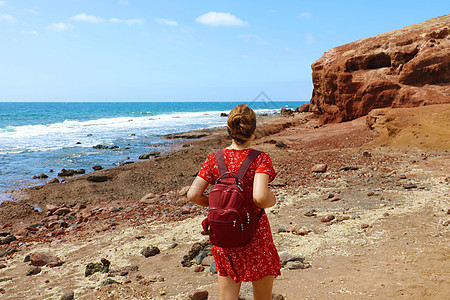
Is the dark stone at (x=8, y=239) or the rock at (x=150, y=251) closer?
the rock at (x=150, y=251)

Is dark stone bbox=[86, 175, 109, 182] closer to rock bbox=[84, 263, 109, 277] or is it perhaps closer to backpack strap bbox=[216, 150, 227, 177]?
rock bbox=[84, 263, 109, 277]

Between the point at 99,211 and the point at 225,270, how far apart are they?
8626 millimetres

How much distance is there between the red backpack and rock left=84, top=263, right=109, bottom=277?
3954 mm

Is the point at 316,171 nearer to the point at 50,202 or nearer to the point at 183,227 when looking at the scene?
the point at 183,227

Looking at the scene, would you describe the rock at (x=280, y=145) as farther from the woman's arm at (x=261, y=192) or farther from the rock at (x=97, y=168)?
the woman's arm at (x=261, y=192)

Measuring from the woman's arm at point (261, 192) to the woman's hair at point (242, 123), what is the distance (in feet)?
1.14

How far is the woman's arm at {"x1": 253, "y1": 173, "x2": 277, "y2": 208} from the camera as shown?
2.46 metres

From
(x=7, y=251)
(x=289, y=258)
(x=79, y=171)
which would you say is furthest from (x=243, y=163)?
(x=79, y=171)

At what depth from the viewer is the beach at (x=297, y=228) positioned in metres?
4.56

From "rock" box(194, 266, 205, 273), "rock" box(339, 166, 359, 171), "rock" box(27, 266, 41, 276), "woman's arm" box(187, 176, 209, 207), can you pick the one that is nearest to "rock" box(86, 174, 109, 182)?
"rock" box(27, 266, 41, 276)

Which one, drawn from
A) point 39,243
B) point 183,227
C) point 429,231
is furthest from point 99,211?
point 429,231

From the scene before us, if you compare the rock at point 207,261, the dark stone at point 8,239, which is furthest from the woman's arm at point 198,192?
the dark stone at point 8,239

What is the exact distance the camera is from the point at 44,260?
6484 millimetres

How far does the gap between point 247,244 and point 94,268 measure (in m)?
4.11
